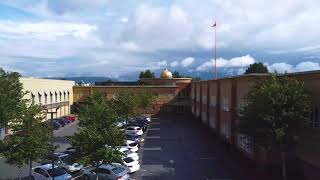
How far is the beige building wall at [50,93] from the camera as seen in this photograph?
72562 millimetres

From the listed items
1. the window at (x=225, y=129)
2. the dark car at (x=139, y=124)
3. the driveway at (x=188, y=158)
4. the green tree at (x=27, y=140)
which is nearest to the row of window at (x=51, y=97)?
the dark car at (x=139, y=124)

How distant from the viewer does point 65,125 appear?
76938 millimetres

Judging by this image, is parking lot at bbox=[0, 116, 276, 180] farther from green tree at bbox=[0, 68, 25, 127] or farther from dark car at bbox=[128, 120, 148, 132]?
green tree at bbox=[0, 68, 25, 127]

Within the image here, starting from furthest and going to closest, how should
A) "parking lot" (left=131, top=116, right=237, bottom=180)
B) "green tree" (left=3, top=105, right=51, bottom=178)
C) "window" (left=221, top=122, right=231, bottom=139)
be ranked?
"window" (left=221, top=122, right=231, bottom=139)
"parking lot" (left=131, top=116, right=237, bottom=180)
"green tree" (left=3, top=105, right=51, bottom=178)

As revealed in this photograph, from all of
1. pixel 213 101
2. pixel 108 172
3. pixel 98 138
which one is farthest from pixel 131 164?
pixel 213 101

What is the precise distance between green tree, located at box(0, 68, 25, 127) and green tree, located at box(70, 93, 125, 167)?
1170 cm

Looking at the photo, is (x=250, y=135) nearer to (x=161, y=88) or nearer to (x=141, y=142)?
(x=141, y=142)

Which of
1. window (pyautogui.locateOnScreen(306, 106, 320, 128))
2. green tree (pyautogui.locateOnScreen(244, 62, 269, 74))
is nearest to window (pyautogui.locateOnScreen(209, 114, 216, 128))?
window (pyautogui.locateOnScreen(306, 106, 320, 128))

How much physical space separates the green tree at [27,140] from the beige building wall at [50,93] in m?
31.9

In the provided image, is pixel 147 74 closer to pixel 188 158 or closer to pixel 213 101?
pixel 213 101

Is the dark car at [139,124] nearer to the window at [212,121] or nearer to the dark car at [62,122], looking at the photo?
the window at [212,121]

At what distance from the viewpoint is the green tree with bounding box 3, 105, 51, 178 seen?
31391 mm

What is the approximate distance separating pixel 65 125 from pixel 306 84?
5325 centimetres

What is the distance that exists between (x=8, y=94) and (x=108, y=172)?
18.7m
